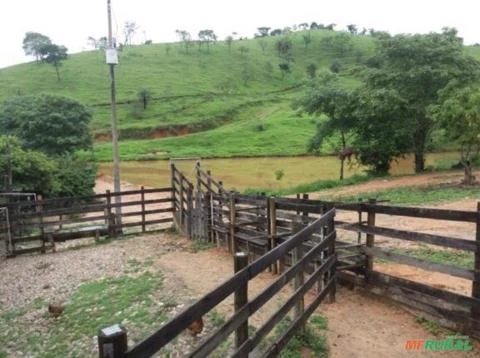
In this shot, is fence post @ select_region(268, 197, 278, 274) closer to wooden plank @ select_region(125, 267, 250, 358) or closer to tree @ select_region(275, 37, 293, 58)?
wooden plank @ select_region(125, 267, 250, 358)

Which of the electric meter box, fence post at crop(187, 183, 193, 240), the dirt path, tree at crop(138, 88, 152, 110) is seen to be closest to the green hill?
tree at crop(138, 88, 152, 110)

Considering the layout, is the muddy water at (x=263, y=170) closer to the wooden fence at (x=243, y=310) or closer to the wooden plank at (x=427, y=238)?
the wooden plank at (x=427, y=238)

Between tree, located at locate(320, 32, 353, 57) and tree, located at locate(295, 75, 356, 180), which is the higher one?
tree, located at locate(320, 32, 353, 57)

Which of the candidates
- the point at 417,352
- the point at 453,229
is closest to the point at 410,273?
the point at 417,352

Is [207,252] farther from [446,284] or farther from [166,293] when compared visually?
[446,284]

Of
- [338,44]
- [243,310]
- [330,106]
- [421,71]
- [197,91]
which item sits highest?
[338,44]

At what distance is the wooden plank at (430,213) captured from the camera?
191 inches

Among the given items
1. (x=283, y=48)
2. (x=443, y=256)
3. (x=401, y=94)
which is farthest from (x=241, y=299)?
(x=283, y=48)

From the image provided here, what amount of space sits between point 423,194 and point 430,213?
1226 cm

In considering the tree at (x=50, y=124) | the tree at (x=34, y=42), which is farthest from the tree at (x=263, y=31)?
the tree at (x=50, y=124)

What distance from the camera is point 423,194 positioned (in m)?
16.6

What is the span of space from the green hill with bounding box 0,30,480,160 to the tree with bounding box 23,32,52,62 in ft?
12.4

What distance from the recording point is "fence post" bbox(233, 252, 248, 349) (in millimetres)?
3498

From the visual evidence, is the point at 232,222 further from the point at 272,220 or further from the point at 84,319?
the point at 84,319
